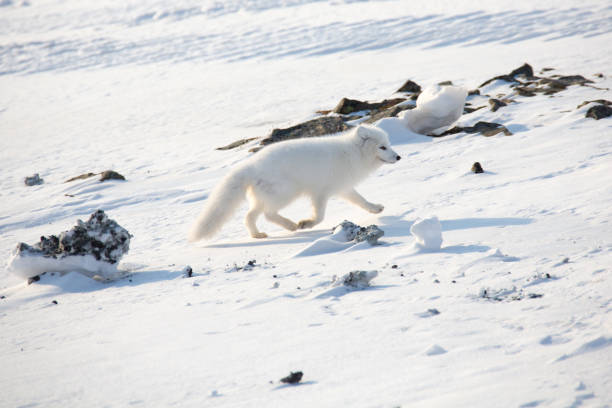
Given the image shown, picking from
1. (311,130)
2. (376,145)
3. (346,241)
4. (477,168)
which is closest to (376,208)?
(376,145)

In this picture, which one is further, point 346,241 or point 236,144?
point 236,144

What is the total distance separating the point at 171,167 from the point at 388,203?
6169mm

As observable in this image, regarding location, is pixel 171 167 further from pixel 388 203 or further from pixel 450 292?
pixel 450 292

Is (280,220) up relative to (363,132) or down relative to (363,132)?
down

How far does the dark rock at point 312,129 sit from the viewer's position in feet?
37.4

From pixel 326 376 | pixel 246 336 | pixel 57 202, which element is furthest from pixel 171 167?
pixel 326 376

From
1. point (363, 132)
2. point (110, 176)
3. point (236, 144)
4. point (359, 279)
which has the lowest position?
point (236, 144)

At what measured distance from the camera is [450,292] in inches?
155

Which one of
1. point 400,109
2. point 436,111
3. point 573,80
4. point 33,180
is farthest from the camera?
point 573,80

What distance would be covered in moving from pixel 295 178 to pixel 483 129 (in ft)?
16.1

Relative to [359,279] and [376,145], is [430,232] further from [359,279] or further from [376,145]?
[376,145]

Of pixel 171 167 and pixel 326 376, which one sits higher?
pixel 326 376

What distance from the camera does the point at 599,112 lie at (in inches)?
356

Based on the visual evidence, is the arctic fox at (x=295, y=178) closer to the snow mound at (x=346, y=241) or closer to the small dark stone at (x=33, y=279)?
the snow mound at (x=346, y=241)
